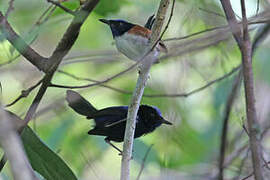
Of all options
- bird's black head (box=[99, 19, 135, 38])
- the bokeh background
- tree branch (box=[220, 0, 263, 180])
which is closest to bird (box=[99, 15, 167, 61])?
bird's black head (box=[99, 19, 135, 38])

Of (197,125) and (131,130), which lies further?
(197,125)

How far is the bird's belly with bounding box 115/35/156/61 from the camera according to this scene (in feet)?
7.29

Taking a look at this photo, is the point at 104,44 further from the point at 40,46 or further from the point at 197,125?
the point at 197,125

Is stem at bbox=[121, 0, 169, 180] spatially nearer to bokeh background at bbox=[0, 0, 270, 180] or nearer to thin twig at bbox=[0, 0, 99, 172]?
thin twig at bbox=[0, 0, 99, 172]

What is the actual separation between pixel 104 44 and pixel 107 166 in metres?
1.14

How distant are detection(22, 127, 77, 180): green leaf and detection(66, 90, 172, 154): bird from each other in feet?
1.34

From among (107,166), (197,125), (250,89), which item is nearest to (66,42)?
(250,89)

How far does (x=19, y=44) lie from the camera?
6.14ft

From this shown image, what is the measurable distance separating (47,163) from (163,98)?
1755 mm

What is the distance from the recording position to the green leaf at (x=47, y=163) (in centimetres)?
213

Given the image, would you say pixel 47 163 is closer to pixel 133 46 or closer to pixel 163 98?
pixel 133 46

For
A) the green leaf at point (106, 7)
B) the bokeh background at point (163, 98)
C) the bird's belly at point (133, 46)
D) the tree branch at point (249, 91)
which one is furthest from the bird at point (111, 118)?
the tree branch at point (249, 91)

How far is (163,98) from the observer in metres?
3.77

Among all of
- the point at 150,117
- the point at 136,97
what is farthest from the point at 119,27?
the point at 136,97
